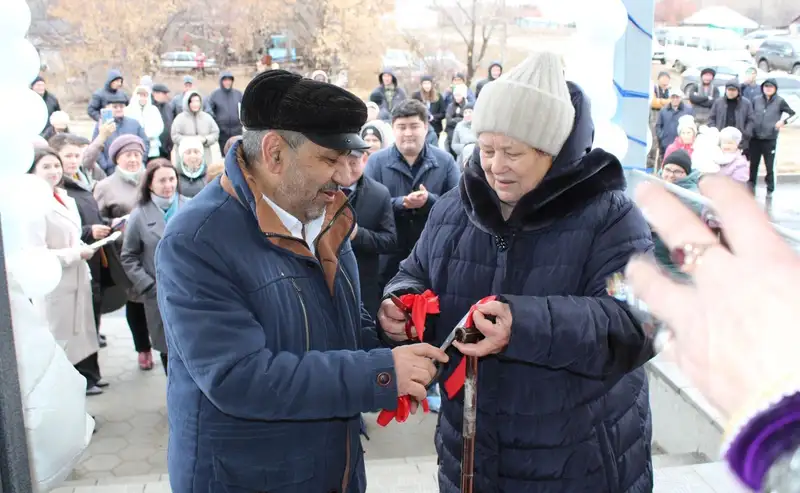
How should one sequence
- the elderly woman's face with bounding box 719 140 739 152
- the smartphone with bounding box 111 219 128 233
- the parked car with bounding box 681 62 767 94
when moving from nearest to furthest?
the smartphone with bounding box 111 219 128 233 < the elderly woman's face with bounding box 719 140 739 152 < the parked car with bounding box 681 62 767 94

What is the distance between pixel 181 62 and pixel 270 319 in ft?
37.6

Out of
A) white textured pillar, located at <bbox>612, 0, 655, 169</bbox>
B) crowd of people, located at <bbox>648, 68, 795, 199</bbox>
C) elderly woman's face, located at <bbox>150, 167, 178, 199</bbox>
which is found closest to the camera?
elderly woman's face, located at <bbox>150, 167, 178, 199</bbox>

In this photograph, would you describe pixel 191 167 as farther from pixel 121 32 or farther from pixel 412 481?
pixel 121 32

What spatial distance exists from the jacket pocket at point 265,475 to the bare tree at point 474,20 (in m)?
11.2

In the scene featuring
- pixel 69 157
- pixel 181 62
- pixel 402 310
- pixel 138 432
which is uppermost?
pixel 181 62

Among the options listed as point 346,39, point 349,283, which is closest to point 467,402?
point 349,283

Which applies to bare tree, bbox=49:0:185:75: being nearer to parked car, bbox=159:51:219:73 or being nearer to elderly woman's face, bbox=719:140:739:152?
parked car, bbox=159:51:219:73

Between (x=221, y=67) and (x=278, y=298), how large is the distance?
10.9 metres

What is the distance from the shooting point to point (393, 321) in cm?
196

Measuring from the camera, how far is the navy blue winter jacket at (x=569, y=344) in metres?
1.74

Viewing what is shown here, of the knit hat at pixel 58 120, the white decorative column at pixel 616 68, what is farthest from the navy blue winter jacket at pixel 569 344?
the knit hat at pixel 58 120

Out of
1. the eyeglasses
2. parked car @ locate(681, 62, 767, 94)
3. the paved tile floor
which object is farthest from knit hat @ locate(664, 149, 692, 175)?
parked car @ locate(681, 62, 767, 94)

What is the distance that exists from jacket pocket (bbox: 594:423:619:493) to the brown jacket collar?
0.78 metres

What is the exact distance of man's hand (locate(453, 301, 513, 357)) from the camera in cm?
167
